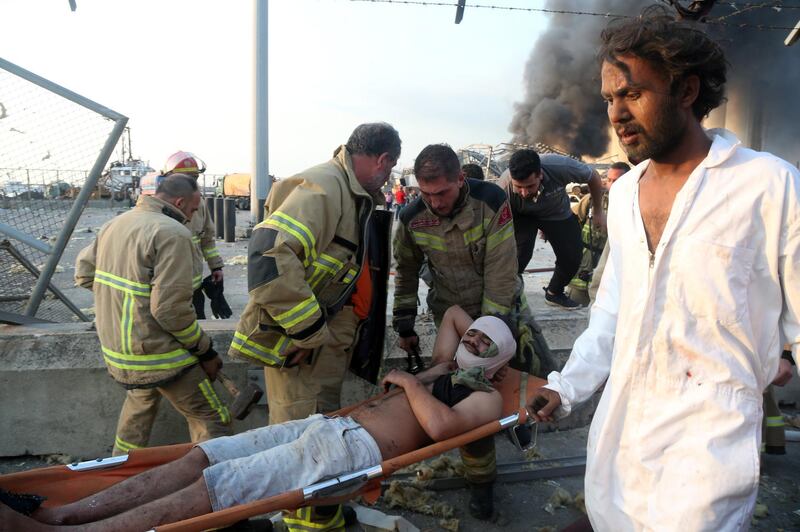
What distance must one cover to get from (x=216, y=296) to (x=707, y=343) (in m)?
4.64

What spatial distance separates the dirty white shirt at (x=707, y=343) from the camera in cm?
138

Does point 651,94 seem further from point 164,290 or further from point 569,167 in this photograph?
point 569,167

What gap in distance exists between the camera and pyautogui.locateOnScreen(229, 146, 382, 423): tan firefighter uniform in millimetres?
2422

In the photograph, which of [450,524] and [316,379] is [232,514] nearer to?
[316,379]

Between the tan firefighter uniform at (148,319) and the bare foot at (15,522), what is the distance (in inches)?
43.6

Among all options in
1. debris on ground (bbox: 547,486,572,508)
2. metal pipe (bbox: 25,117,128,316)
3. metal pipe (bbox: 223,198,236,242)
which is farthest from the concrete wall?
metal pipe (bbox: 223,198,236,242)

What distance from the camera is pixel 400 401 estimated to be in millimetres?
2779

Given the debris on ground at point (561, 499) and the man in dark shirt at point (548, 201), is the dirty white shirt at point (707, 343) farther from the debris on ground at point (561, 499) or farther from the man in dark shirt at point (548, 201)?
the man in dark shirt at point (548, 201)

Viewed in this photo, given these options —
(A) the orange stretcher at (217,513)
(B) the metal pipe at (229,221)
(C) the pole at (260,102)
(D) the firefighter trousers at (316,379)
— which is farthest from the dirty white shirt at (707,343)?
(B) the metal pipe at (229,221)

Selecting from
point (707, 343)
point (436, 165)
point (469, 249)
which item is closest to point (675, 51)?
point (707, 343)

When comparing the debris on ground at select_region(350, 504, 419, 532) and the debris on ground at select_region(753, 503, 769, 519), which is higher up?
the debris on ground at select_region(350, 504, 419, 532)

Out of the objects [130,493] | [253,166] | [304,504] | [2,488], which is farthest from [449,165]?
A: [253,166]

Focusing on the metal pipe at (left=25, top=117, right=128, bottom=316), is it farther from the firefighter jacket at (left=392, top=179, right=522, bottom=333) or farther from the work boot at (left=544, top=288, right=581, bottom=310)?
the work boot at (left=544, top=288, right=581, bottom=310)

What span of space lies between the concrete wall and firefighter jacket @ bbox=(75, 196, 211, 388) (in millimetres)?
672
